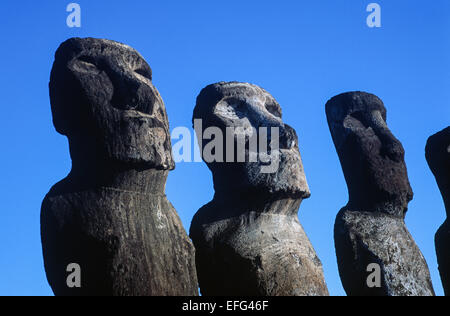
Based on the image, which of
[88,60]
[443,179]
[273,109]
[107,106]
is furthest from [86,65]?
[443,179]

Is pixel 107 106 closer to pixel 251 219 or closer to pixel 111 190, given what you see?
pixel 111 190

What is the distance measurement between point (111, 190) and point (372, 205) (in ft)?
10.7

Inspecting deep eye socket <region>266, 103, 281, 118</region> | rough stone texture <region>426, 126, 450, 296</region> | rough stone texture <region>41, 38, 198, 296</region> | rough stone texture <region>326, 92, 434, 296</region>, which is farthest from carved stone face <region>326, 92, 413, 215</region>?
rough stone texture <region>41, 38, 198, 296</region>

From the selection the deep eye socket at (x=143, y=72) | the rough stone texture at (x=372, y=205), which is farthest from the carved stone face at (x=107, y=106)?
the rough stone texture at (x=372, y=205)

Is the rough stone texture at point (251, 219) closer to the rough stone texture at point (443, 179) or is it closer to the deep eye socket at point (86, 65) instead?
the deep eye socket at point (86, 65)

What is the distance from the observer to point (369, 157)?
730 cm

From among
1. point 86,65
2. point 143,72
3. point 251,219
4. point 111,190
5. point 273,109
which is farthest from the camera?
point 273,109

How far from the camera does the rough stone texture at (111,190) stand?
4895mm

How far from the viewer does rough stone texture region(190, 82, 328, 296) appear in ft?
18.8

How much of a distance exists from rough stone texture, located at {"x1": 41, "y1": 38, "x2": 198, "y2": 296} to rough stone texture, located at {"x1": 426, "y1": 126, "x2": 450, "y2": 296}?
3934 millimetres

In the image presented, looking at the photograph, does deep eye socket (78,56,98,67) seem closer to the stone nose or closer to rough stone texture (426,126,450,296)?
the stone nose

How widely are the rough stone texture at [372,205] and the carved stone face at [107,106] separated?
8.05 feet

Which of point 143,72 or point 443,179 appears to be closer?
point 143,72

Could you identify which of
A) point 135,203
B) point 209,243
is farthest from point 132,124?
point 209,243
